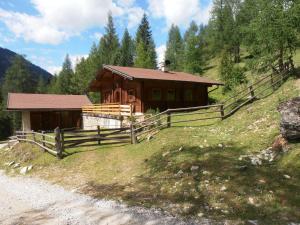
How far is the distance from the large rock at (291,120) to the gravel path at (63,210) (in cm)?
587

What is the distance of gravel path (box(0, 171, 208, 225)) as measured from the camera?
26.1 ft

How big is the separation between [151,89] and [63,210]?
1822 centimetres

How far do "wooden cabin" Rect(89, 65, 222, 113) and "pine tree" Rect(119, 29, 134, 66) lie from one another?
25.0m

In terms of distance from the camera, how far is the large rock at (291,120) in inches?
429

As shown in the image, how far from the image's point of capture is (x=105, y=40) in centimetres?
6144

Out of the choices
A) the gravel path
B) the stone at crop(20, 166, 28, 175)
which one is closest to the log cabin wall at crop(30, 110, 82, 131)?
the stone at crop(20, 166, 28, 175)

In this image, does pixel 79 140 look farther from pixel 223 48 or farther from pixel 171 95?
pixel 223 48

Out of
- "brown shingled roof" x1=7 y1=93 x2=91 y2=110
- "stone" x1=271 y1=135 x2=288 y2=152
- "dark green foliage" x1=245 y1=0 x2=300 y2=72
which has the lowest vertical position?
"stone" x1=271 y1=135 x2=288 y2=152

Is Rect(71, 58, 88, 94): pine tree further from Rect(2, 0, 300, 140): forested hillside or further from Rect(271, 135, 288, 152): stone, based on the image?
Rect(271, 135, 288, 152): stone

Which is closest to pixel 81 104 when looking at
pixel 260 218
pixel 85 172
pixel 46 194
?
pixel 85 172

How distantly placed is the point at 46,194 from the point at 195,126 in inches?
388

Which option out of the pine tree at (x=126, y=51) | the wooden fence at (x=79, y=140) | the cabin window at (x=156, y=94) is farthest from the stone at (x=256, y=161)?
the pine tree at (x=126, y=51)

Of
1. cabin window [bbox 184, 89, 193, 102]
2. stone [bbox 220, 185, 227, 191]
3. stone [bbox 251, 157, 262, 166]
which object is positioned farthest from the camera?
cabin window [bbox 184, 89, 193, 102]

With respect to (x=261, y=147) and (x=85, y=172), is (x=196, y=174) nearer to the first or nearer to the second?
(x=261, y=147)
